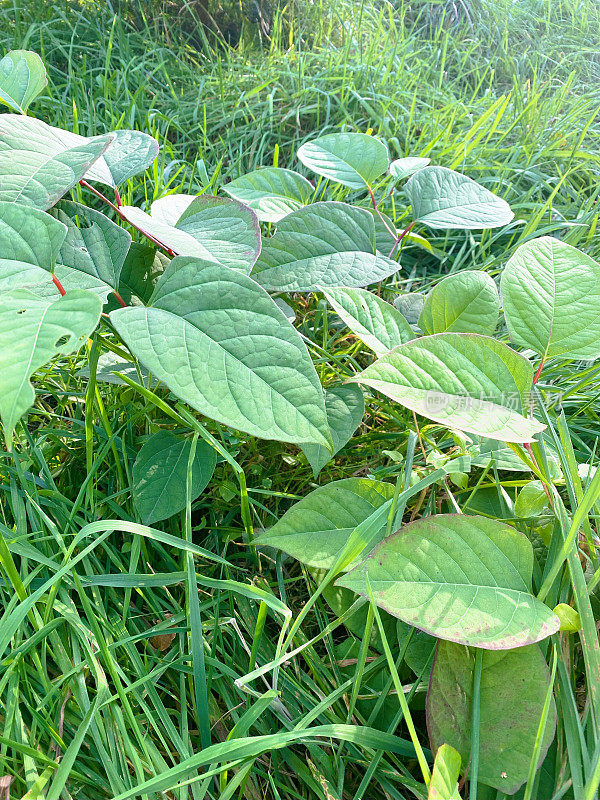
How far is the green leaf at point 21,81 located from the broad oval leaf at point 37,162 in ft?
0.38

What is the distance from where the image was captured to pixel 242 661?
713 millimetres

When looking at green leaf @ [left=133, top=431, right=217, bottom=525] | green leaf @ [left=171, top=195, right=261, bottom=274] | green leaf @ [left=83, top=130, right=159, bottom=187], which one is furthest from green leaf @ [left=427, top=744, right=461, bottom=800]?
green leaf @ [left=83, top=130, right=159, bottom=187]

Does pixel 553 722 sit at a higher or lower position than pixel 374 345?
lower

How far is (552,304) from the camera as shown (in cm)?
71

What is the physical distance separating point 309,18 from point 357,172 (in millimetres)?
1914

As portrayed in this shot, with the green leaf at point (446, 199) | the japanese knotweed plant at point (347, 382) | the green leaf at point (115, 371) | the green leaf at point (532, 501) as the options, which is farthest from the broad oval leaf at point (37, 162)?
the green leaf at point (532, 501)

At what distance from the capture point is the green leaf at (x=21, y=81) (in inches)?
34.1

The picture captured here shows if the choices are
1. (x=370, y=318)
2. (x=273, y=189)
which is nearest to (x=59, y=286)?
(x=370, y=318)

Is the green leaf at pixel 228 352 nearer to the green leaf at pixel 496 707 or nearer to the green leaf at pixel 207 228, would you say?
the green leaf at pixel 207 228

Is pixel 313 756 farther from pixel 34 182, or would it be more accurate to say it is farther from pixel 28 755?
pixel 34 182

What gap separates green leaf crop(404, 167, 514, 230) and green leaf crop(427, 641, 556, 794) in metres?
0.65

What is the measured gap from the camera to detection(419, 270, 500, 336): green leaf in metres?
0.77

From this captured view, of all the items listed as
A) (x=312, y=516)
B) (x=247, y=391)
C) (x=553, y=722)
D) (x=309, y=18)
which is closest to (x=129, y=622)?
(x=312, y=516)

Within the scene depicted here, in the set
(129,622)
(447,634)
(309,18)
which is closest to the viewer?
(447,634)
